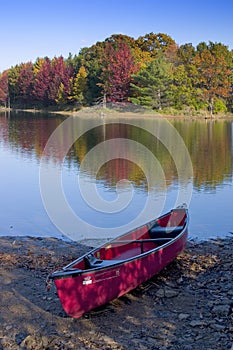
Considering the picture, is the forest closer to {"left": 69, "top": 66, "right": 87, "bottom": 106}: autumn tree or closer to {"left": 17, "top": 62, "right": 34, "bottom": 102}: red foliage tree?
{"left": 69, "top": 66, "right": 87, "bottom": 106}: autumn tree

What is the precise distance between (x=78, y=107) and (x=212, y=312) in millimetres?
70918

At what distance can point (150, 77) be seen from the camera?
59.1m

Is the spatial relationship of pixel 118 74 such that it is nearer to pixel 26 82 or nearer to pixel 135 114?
pixel 135 114

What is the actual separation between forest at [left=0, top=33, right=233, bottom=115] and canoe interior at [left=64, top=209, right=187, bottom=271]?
50352mm

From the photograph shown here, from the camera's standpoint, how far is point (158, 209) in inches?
596

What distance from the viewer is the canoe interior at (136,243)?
24.8ft

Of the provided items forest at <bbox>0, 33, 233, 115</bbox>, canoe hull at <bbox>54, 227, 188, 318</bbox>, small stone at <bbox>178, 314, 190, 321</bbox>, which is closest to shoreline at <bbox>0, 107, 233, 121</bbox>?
forest at <bbox>0, 33, 233, 115</bbox>

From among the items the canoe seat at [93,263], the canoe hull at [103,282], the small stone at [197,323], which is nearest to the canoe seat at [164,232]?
the canoe hull at [103,282]

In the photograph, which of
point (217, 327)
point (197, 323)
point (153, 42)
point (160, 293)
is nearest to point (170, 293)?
point (160, 293)

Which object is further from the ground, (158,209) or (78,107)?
(78,107)

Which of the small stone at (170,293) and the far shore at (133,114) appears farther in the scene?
the far shore at (133,114)

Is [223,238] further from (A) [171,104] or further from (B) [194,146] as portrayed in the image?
(A) [171,104]

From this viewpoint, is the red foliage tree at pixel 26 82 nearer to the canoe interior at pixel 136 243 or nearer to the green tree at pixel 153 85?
the green tree at pixel 153 85

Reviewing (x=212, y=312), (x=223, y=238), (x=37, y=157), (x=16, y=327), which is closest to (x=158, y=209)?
(x=223, y=238)
